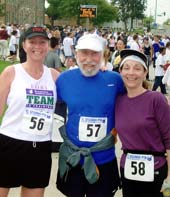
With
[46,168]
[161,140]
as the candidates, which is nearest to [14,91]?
[46,168]

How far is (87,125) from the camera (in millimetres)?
3615

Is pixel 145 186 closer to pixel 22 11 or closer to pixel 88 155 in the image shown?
pixel 88 155

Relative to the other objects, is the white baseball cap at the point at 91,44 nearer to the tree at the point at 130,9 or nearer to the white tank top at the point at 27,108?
the white tank top at the point at 27,108

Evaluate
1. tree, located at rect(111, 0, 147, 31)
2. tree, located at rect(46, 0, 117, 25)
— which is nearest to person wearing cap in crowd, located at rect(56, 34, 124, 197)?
tree, located at rect(46, 0, 117, 25)

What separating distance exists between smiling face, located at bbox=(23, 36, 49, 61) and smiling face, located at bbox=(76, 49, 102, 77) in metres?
0.30

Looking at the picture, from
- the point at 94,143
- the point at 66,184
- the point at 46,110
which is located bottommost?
the point at 66,184

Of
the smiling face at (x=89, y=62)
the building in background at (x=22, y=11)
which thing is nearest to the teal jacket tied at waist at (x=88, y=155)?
the smiling face at (x=89, y=62)

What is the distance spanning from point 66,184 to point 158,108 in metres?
1.02

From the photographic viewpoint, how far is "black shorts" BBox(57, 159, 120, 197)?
372 cm

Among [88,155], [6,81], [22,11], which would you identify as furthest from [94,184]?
[22,11]

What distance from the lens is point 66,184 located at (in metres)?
3.80

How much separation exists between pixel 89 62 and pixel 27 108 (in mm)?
602

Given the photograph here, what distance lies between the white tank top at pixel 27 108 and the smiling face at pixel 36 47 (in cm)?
13

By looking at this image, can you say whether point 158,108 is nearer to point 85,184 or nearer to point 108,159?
point 108,159
